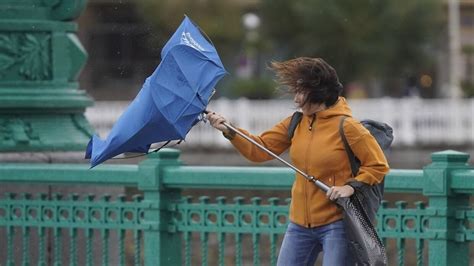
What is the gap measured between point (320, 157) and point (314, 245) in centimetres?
47

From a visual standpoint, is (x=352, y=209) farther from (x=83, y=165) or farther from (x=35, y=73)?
(x=35, y=73)

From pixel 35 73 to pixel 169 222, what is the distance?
1649mm

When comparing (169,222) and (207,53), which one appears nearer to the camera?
(207,53)

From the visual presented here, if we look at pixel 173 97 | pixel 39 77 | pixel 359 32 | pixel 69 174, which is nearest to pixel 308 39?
pixel 359 32

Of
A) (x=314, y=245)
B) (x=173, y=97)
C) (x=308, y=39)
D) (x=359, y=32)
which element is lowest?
(x=314, y=245)

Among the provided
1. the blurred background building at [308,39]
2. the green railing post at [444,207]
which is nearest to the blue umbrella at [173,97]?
the green railing post at [444,207]

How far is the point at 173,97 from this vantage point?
709cm

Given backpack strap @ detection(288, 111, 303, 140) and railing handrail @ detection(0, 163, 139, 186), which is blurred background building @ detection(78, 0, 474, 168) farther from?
backpack strap @ detection(288, 111, 303, 140)

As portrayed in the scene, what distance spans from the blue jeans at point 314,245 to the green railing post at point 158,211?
1595 millimetres

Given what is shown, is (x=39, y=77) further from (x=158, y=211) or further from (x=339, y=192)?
(x=339, y=192)

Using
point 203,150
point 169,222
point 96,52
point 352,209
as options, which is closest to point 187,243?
point 169,222

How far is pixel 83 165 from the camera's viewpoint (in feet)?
30.4

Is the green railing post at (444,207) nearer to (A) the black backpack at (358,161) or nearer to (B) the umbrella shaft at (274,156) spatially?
(A) the black backpack at (358,161)

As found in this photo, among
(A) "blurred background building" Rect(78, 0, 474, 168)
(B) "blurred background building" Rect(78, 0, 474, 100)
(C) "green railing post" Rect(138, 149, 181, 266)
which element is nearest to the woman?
(C) "green railing post" Rect(138, 149, 181, 266)
